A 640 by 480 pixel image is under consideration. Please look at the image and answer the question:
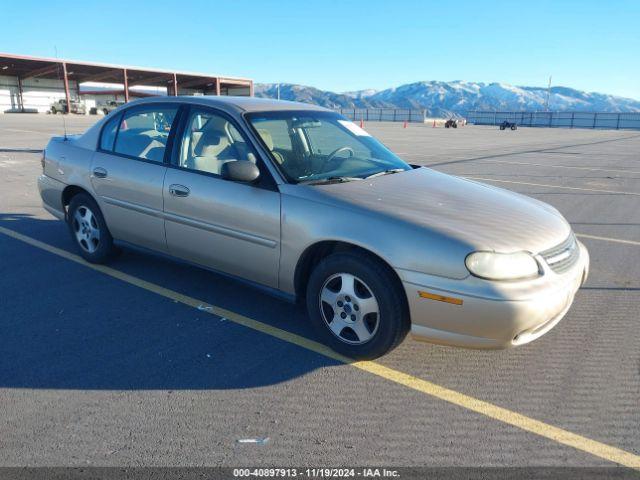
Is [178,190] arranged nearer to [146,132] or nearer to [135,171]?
[135,171]

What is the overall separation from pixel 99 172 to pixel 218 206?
5.14 feet

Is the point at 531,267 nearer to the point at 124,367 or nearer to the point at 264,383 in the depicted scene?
the point at 264,383

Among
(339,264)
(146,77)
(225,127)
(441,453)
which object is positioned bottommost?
(441,453)

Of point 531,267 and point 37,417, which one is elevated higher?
point 531,267

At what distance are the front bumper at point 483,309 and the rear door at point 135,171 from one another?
2249mm

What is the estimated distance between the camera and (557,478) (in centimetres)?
226

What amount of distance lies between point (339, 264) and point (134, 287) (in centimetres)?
213

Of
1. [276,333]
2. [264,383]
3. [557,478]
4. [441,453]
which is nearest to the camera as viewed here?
[557,478]

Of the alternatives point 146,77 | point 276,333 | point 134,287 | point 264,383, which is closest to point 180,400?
point 264,383

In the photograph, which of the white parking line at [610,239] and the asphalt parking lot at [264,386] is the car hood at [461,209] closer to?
the asphalt parking lot at [264,386]

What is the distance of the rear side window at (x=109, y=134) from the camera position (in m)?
4.63

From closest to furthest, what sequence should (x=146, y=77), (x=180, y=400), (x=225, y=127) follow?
1. (x=180, y=400)
2. (x=225, y=127)
3. (x=146, y=77)

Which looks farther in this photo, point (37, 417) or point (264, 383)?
point (264, 383)

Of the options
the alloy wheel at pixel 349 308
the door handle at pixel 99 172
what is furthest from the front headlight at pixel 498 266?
the door handle at pixel 99 172
